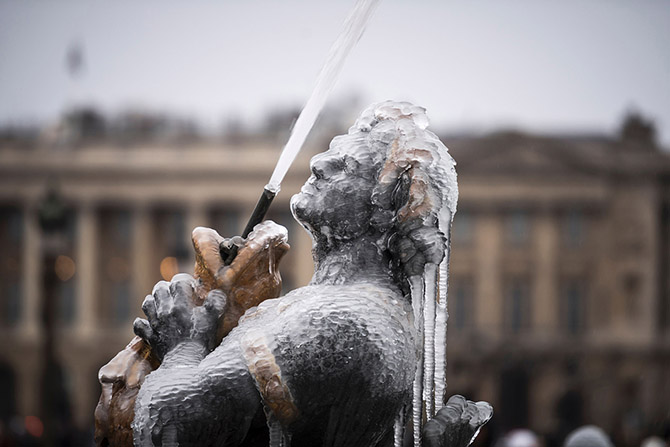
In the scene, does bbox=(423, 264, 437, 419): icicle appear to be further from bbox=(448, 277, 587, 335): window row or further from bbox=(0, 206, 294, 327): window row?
bbox=(448, 277, 587, 335): window row

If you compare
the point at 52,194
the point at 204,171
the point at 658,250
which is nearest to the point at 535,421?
the point at 658,250

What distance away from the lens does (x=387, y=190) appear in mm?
2082

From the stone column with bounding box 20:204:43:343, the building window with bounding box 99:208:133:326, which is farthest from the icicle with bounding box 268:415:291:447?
the building window with bounding box 99:208:133:326

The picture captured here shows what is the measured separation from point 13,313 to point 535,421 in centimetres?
2102

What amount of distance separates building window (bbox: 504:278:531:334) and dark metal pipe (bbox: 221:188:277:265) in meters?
45.1

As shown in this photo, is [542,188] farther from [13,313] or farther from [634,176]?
[13,313]

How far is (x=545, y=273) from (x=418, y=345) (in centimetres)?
4576

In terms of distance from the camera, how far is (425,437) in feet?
6.97

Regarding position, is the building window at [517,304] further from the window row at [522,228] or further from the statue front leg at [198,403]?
the statue front leg at [198,403]

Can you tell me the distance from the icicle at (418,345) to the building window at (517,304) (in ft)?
149

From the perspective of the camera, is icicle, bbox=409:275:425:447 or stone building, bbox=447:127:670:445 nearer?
icicle, bbox=409:275:425:447

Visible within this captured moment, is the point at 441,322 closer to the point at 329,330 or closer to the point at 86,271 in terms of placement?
the point at 329,330

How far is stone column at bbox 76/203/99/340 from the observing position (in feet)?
150

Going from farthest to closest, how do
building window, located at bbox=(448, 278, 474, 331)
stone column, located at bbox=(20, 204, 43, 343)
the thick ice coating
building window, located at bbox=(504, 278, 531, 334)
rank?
building window, located at bbox=(504, 278, 531, 334)
building window, located at bbox=(448, 278, 474, 331)
stone column, located at bbox=(20, 204, 43, 343)
the thick ice coating
